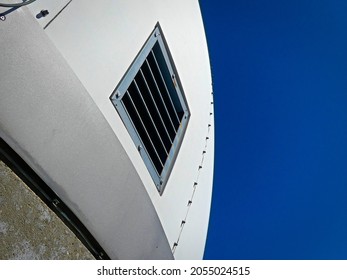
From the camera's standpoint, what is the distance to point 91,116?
89.4 inches

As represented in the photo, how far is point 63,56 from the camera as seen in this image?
7.14 ft

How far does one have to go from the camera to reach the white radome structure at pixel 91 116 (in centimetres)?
189

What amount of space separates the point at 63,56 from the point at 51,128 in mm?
427

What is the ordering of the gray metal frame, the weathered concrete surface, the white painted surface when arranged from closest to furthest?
1. the weathered concrete surface
2. the white painted surface
3. the gray metal frame

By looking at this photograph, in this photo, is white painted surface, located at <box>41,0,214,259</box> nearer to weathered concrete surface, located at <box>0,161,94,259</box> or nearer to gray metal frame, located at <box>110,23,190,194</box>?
gray metal frame, located at <box>110,23,190,194</box>

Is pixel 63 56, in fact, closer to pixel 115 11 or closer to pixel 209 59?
pixel 115 11

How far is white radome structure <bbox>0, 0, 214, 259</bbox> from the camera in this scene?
74.4 inches

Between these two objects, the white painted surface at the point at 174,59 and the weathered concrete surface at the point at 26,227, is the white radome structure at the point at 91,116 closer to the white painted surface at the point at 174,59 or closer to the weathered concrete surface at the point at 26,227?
the white painted surface at the point at 174,59

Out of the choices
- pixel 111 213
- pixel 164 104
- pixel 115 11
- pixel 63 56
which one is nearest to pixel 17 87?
pixel 63 56

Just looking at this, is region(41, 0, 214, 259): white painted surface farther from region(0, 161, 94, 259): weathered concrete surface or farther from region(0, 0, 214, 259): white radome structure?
region(0, 161, 94, 259): weathered concrete surface

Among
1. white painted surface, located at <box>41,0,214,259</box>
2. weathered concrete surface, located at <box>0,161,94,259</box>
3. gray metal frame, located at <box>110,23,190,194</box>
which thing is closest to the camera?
weathered concrete surface, located at <box>0,161,94,259</box>

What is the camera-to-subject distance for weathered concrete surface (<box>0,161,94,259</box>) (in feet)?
5.87

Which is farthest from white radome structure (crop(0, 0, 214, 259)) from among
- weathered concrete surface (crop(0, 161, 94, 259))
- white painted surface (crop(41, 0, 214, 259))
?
weathered concrete surface (crop(0, 161, 94, 259))

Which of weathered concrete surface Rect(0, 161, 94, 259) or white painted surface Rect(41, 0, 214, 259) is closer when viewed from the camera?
weathered concrete surface Rect(0, 161, 94, 259)
